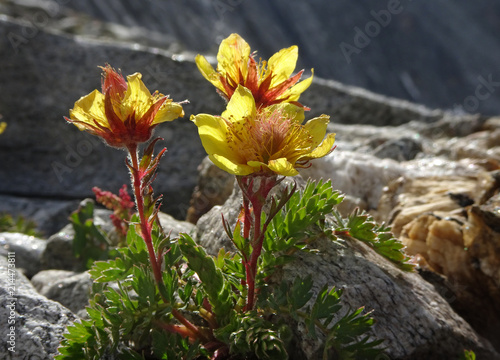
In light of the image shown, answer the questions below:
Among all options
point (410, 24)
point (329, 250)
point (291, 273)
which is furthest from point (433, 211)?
point (410, 24)

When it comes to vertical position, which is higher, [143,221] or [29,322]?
[143,221]

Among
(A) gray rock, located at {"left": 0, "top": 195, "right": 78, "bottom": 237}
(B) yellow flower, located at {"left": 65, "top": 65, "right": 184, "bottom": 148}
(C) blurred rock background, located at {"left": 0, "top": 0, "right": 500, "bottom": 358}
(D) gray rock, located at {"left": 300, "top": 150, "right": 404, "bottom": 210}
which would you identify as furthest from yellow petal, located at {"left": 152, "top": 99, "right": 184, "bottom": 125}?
(A) gray rock, located at {"left": 0, "top": 195, "right": 78, "bottom": 237}

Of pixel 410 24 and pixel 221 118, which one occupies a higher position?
pixel 410 24

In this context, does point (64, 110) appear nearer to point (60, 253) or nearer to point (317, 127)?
point (60, 253)

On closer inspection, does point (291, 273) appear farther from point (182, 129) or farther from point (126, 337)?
point (182, 129)

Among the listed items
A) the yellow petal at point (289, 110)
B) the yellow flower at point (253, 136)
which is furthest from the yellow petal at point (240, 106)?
the yellow petal at point (289, 110)

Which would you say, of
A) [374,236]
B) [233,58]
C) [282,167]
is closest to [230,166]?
[282,167]

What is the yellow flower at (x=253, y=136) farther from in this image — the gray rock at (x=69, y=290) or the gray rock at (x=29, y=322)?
the gray rock at (x=69, y=290)
